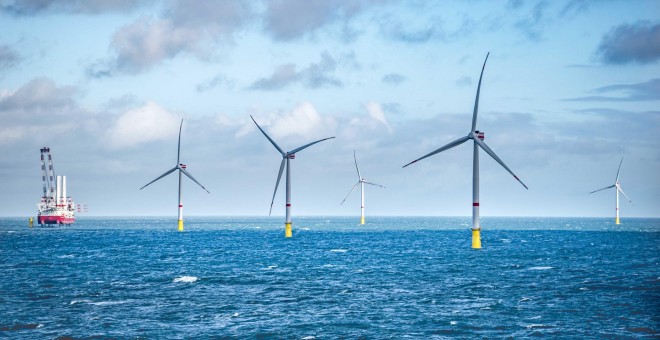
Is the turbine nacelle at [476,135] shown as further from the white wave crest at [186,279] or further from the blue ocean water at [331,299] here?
the white wave crest at [186,279]

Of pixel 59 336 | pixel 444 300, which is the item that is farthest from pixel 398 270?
pixel 59 336

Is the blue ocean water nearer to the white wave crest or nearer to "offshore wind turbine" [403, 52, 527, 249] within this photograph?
the white wave crest

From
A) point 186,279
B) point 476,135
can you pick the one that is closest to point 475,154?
point 476,135

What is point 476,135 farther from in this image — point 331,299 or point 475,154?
point 331,299

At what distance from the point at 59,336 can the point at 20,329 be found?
418 centimetres

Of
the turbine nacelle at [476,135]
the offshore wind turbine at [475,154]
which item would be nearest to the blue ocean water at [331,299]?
the offshore wind turbine at [475,154]

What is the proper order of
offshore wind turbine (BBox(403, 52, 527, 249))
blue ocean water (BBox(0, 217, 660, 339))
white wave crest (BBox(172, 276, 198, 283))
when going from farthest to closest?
offshore wind turbine (BBox(403, 52, 527, 249)) → white wave crest (BBox(172, 276, 198, 283)) → blue ocean water (BBox(0, 217, 660, 339))

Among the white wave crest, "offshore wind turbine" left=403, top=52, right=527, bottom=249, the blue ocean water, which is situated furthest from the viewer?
"offshore wind turbine" left=403, top=52, right=527, bottom=249

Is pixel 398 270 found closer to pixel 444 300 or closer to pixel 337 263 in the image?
pixel 337 263

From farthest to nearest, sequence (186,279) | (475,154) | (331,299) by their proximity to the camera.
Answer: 1. (475,154)
2. (186,279)
3. (331,299)

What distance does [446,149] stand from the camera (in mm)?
120312

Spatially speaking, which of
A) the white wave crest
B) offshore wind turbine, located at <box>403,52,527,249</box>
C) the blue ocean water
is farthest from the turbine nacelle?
the white wave crest

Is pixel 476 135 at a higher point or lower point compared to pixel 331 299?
higher

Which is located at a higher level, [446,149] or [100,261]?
[446,149]
